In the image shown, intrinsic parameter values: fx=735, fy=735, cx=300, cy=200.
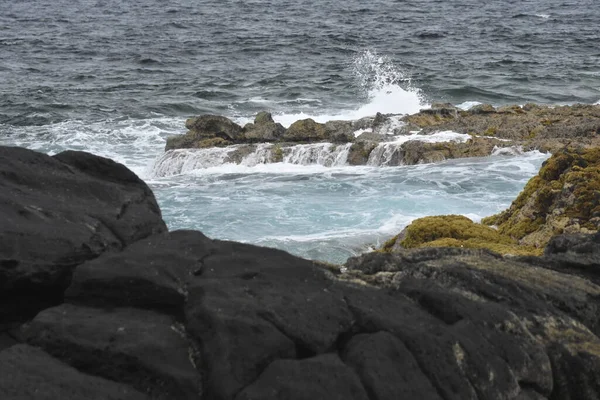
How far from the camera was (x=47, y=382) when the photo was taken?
184 inches

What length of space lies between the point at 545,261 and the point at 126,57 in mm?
44284

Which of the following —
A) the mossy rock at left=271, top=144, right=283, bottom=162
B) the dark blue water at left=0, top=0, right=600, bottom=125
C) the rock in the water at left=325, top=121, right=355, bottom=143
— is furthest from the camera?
the dark blue water at left=0, top=0, right=600, bottom=125

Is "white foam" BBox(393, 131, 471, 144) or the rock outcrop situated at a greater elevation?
the rock outcrop

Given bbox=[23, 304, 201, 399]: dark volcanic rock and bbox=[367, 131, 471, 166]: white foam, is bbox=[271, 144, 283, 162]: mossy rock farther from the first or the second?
bbox=[23, 304, 201, 399]: dark volcanic rock

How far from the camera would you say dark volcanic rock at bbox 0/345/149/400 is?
4.55 metres

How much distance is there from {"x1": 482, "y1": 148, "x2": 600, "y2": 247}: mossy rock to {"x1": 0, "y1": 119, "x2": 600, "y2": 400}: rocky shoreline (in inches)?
165

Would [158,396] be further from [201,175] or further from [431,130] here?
[431,130]

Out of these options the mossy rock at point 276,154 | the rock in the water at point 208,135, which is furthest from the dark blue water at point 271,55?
the mossy rock at point 276,154

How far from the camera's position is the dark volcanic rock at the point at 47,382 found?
4555 millimetres

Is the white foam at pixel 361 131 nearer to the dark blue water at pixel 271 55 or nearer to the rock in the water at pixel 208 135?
the rock in the water at pixel 208 135

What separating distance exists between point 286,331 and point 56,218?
8.18 ft

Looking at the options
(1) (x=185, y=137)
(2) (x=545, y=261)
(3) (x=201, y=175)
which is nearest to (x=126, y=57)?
(1) (x=185, y=137)

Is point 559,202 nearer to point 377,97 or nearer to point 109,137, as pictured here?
point 109,137

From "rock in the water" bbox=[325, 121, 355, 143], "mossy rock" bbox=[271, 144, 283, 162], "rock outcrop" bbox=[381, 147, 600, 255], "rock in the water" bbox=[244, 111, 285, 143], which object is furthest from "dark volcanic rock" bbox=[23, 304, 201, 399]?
"rock in the water" bbox=[244, 111, 285, 143]
